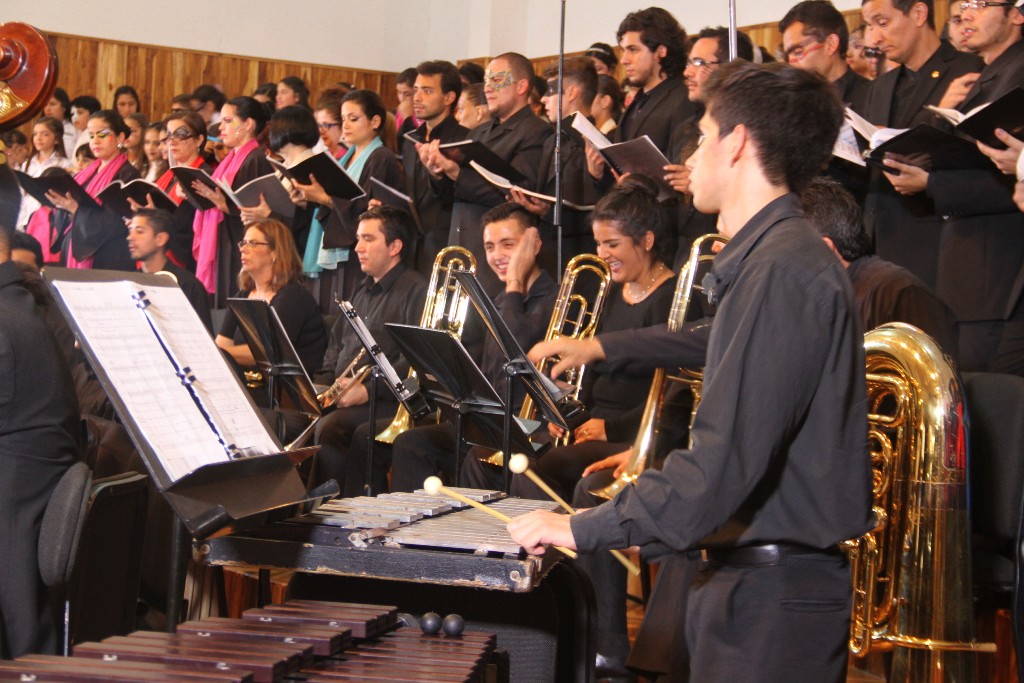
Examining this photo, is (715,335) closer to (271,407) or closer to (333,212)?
(271,407)

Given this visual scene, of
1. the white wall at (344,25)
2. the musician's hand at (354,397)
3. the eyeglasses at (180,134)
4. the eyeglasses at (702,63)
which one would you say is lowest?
the musician's hand at (354,397)

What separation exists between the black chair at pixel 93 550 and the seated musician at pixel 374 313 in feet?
7.32

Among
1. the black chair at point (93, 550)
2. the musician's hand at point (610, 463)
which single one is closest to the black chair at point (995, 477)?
the musician's hand at point (610, 463)

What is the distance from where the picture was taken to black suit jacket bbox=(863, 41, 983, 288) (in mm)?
4117

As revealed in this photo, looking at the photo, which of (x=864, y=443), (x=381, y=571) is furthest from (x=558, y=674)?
(x=864, y=443)

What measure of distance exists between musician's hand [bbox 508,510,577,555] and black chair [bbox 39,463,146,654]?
1273 millimetres

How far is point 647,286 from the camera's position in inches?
177

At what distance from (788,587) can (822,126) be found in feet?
2.55

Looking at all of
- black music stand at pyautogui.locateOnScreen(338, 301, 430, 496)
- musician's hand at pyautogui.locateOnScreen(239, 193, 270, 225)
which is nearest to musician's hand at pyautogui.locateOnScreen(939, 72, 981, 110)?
black music stand at pyautogui.locateOnScreen(338, 301, 430, 496)

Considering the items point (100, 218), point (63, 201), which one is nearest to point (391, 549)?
point (100, 218)

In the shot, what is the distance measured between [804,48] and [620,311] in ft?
4.72

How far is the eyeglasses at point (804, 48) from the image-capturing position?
4.83 meters

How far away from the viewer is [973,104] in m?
3.91

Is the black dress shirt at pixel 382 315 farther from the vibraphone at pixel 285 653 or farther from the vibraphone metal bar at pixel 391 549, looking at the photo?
the vibraphone at pixel 285 653
